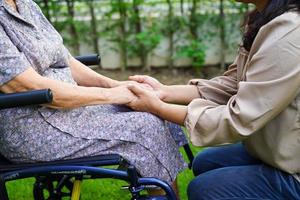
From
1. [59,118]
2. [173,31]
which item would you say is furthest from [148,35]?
[59,118]

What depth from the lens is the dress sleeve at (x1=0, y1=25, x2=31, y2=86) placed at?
97.3 inches

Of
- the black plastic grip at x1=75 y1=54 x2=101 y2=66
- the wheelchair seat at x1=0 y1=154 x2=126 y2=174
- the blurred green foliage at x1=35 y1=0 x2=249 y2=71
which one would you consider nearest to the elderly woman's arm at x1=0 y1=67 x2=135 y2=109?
A: the wheelchair seat at x1=0 y1=154 x2=126 y2=174

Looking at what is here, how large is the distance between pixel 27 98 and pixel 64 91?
0.69ft

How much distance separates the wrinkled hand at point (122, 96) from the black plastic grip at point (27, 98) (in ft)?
1.20

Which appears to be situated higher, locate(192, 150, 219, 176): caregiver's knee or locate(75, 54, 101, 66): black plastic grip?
locate(75, 54, 101, 66): black plastic grip

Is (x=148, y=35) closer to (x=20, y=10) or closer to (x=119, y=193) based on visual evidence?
(x=119, y=193)

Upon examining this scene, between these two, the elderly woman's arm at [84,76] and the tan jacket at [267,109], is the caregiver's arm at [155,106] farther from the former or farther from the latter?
the elderly woman's arm at [84,76]

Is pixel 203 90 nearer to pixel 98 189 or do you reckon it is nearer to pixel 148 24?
pixel 98 189

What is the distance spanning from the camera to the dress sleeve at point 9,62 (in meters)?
2.47

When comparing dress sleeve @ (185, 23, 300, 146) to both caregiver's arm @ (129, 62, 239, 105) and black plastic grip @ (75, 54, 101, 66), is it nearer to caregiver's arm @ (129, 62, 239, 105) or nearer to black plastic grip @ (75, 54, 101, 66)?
caregiver's arm @ (129, 62, 239, 105)

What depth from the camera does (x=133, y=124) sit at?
2592 millimetres

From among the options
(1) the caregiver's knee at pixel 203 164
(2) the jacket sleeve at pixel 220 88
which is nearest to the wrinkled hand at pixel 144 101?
(2) the jacket sleeve at pixel 220 88

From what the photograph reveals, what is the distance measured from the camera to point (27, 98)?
7.84 feet

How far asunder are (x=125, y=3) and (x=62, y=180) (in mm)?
3662
